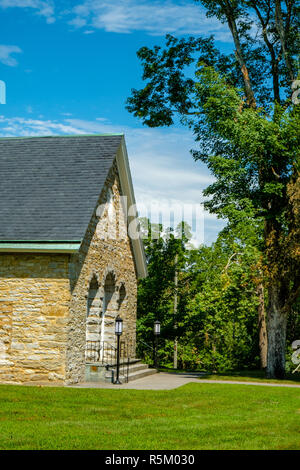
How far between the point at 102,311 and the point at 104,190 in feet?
13.3

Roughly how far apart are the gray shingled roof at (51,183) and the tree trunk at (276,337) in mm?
7568

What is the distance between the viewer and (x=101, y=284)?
59.5 feet

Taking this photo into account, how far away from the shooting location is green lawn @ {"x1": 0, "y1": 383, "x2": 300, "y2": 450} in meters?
8.02

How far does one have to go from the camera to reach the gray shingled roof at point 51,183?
16.0m

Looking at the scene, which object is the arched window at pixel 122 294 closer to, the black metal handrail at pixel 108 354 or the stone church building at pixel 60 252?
the stone church building at pixel 60 252

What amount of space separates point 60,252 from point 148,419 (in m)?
6.47

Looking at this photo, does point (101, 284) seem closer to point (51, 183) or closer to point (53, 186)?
point (53, 186)

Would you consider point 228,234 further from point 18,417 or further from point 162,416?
point 18,417

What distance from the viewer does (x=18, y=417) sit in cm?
977

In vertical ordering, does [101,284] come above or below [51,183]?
below

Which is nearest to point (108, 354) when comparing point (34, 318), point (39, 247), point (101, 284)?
point (101, 284)

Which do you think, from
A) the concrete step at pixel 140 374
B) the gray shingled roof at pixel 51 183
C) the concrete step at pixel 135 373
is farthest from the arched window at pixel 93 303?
the gray shingled roof at pixel 51 183

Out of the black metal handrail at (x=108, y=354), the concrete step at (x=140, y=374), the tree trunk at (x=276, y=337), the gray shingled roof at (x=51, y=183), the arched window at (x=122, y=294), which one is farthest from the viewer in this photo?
the arched window at (x=122, y=294)
